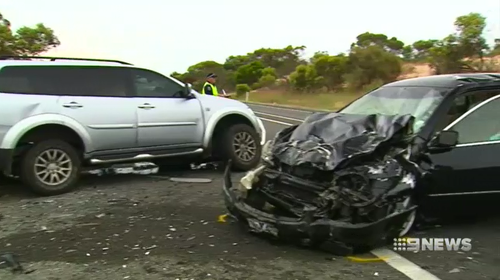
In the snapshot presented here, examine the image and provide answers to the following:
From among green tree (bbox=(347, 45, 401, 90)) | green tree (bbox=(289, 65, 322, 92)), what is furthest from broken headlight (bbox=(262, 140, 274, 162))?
green tree (bbox=(289, 65, 322, 92))

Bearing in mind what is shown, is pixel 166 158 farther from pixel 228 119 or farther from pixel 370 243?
pixel 370 243

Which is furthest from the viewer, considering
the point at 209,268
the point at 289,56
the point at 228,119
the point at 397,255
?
the point at 289,56

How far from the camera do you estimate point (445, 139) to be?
513 cm

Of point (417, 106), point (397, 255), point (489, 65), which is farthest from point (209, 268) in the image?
point (489, 65)

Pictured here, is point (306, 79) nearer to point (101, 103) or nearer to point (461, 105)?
point (101, 103)

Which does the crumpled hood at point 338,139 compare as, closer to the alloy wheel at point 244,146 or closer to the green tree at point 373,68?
the alloy wheel at point 244,146

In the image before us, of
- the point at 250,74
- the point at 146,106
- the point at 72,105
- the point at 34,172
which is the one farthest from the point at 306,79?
the point at 34,172

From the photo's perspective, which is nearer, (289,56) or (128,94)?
(128,94)

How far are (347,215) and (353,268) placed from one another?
45 cm

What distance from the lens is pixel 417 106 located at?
5660mm

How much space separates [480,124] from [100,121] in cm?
483

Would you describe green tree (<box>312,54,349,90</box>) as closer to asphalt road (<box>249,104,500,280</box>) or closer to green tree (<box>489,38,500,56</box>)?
green tree (<box>489,38,500,56</box>)

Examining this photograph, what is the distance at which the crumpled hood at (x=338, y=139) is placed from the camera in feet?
16.3

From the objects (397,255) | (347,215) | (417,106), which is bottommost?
(397,255)
